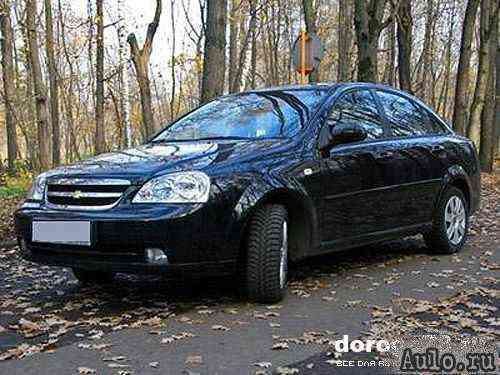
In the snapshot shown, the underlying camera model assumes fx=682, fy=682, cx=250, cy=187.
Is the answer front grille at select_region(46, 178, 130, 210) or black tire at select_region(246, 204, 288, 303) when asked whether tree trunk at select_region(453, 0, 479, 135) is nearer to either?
black tire at select_region(246, 204, 288, 303)

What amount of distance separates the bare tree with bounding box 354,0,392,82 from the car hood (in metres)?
8.75

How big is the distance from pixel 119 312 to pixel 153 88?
4120cm

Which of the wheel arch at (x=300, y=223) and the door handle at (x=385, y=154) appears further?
the door handle at (x=385, y=154)

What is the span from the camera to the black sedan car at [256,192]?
4.34 m

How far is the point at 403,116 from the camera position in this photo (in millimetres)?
6527

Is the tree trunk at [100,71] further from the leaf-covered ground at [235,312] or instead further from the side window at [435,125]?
the side window at [435,125]

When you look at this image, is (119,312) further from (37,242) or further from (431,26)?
(431,26)

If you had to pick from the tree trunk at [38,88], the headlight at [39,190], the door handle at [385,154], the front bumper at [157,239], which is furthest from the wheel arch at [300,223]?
the tree trunk at [38,88]

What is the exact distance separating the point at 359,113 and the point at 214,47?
494 cm

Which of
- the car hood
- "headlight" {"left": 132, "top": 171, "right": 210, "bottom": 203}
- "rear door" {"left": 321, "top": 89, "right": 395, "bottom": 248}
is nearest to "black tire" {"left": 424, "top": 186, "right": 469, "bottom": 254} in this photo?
"rear door" {"left": 321, "top": 89, "right": 395, "bottom": 248}

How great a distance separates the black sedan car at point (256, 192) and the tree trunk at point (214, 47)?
4289 mm

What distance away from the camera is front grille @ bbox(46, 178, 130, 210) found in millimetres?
4395

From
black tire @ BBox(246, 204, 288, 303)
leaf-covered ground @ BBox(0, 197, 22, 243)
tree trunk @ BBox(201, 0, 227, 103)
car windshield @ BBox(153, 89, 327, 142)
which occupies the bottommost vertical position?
leaf-covered ground @ BBox(0, 197, 22, 243)

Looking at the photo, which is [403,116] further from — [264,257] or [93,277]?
[93,277]
